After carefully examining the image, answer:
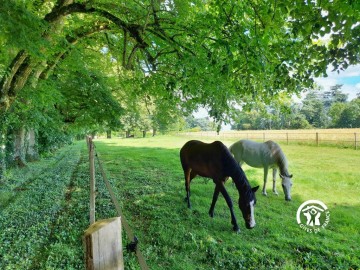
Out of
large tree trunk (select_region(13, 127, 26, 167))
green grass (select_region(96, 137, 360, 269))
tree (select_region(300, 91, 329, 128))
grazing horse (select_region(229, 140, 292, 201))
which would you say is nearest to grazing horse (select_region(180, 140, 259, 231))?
green grass (select_region(96, 137, 360, 269))

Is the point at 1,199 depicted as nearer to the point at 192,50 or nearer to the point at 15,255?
the point at 15,255

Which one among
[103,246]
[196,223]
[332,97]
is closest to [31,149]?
[196,223]

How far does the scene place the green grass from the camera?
149 inches

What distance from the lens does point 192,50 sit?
437 cm

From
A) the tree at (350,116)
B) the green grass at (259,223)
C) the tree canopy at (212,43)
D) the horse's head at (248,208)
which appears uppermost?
the tree canopy at (212,43)

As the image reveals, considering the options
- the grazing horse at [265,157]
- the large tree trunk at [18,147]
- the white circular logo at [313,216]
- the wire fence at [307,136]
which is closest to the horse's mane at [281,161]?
the grazing horse at [265,157]

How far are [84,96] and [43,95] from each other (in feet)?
15.6

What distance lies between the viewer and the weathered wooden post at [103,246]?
45.9 inches

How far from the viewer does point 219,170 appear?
17.8ft

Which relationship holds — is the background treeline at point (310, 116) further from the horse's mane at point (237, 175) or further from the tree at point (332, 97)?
the horse's mane at point (237, 175)

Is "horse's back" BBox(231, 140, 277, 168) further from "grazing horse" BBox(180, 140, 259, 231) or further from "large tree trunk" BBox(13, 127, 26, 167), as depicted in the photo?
"large tree trunk" BBox(13, 127, 26, 167)

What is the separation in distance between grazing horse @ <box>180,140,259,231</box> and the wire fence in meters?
2.44

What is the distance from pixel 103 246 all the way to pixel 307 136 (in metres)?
9.06

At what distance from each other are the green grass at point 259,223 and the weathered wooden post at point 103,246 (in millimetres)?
2632
